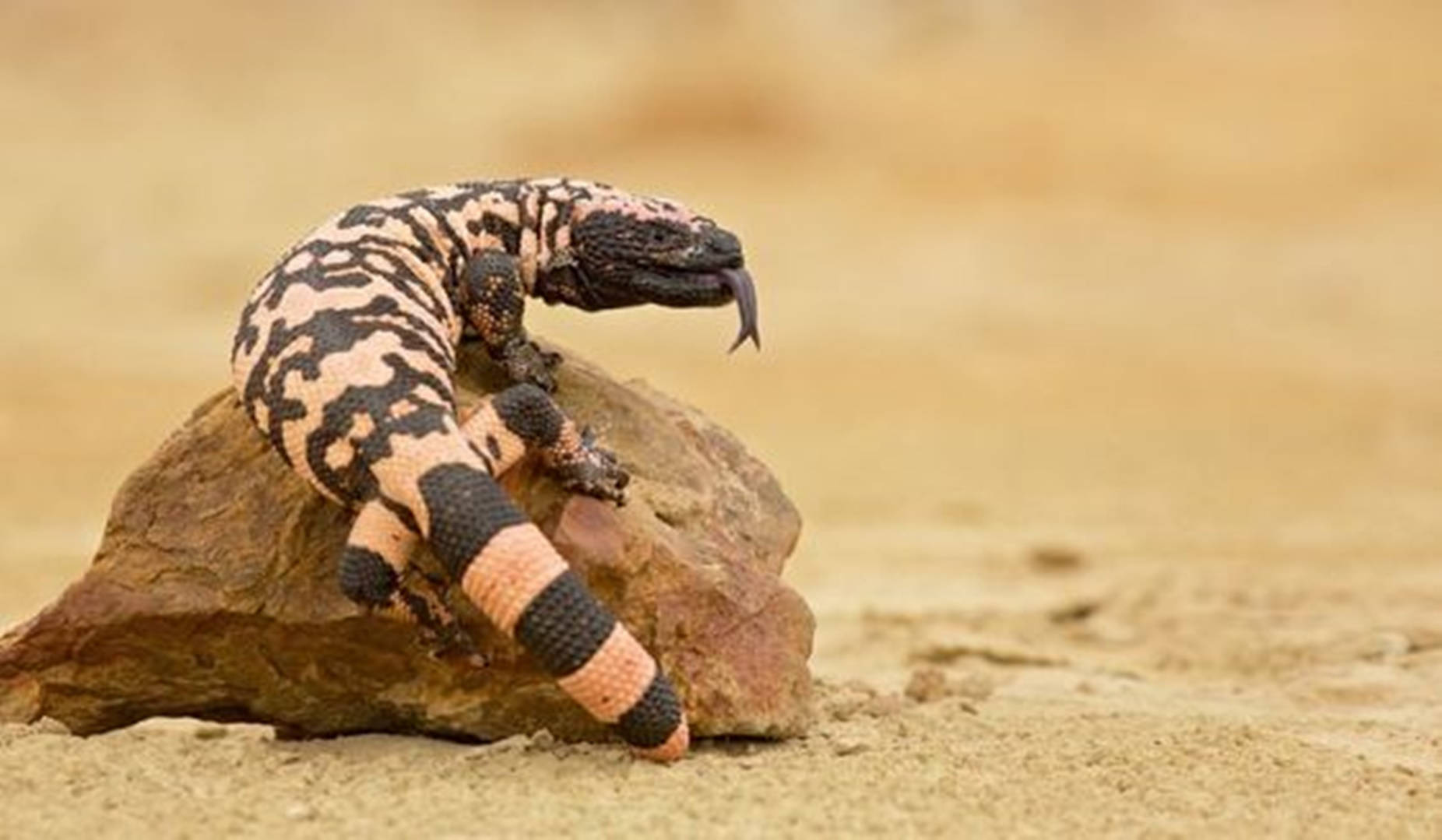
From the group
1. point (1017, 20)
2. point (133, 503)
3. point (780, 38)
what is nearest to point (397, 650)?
point (133, 503)

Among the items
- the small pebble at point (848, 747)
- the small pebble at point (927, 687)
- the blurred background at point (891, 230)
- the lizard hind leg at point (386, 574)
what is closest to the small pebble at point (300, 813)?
the lizard hind leg at point (386, 574)

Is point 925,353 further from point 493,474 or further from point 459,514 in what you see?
point 459,514

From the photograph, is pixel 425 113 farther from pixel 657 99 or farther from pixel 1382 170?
pixel 1382 170

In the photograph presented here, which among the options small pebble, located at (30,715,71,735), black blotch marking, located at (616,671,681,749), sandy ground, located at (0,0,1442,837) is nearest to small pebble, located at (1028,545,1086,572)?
sandy ground, located at (0,0,1442,837)

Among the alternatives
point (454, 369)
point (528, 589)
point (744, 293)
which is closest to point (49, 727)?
point (454, 369)

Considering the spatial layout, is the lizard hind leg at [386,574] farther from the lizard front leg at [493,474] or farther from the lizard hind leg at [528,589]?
the lizard hind leg at [528,589]

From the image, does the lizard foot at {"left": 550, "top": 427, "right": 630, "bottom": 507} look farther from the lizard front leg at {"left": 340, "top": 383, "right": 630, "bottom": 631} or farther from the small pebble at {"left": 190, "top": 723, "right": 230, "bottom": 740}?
the small pebble at {"left": 190, "top": 723, "right": 230, "bottom": 740}

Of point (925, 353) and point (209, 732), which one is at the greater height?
point (925, 353)
